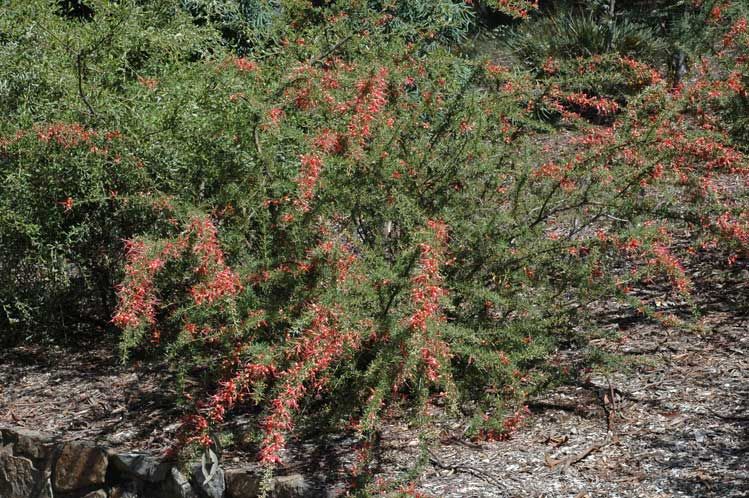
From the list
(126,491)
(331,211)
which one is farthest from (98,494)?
(331,211)

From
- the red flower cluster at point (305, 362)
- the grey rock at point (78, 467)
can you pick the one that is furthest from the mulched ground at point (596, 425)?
the red flower cluster at point (305, 362)

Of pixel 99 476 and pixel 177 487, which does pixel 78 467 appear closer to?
pixel 99 476

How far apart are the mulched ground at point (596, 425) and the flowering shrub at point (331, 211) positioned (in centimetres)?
Answer: 20

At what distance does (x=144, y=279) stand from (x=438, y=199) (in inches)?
65.1

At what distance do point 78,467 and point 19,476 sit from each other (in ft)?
1.92

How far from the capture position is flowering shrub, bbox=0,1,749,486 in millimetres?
4848

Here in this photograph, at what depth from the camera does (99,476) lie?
18.3ft

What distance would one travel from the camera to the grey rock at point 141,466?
17.4 feet

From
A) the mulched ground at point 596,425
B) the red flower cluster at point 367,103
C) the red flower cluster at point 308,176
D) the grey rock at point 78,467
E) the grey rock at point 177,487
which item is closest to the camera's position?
the mulched ground at point 596,425

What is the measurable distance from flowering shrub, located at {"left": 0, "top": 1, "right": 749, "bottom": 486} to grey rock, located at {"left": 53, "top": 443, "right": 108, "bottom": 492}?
2.08ft

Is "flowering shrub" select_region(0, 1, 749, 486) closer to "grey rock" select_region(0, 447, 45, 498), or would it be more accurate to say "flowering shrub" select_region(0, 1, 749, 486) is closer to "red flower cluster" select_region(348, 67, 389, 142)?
"red flower cluster" select_region(348, 67, 389, 142)

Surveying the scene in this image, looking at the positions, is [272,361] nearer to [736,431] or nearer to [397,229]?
[397,229]

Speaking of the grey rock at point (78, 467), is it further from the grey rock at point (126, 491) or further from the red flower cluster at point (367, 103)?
the red flower cluster at point (367, 103)

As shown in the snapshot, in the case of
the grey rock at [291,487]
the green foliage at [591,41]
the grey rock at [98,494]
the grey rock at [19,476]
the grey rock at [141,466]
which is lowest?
the grey rock at [19,476]
